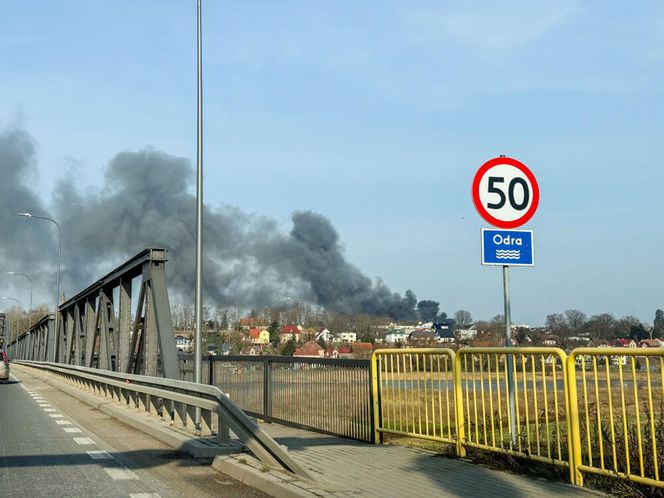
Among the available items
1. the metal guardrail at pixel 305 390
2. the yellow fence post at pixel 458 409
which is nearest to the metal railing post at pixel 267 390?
the metal guardrail at pixel 305 390

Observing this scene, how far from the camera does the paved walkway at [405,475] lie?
274 inches

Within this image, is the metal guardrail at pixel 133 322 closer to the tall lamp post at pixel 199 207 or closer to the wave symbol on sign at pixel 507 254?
the tall lamp post at pixel 199 207

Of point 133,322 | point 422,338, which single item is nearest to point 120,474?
point 422,338

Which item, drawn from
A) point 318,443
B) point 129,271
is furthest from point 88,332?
point 318,443

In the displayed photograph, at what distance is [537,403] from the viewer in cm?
771

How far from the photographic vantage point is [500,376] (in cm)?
816

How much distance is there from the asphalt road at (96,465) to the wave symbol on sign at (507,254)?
363cm

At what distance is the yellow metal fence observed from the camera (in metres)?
6.40

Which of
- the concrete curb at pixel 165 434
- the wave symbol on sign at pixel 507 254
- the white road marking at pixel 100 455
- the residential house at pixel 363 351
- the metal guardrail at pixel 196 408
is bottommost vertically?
the white road marking at pixel 100 455

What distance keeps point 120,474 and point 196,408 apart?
134 inches

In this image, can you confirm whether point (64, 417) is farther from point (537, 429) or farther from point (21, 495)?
point (537, 429)

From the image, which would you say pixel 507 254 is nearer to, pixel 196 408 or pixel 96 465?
pixel 96 465

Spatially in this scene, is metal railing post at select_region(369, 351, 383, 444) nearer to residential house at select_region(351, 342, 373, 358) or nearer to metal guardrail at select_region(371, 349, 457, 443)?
metal guardrail at select_region(371, 349, 457, 443)

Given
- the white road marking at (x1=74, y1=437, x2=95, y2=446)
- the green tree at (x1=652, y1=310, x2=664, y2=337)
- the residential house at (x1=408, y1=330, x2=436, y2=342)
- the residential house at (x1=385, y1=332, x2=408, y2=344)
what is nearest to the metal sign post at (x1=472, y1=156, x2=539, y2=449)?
the green tree at (x1=652, y1=310, x2=664, y2=337)
